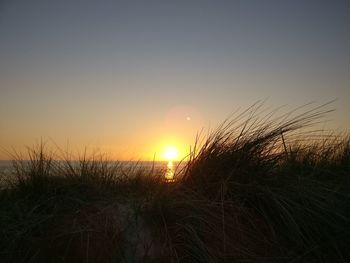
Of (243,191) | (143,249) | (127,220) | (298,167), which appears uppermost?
(298,167)

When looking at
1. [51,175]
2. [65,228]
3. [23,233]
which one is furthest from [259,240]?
[51,175]

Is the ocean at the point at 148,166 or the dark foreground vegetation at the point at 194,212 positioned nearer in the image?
the dark foreground vegetation at the point at 194,212

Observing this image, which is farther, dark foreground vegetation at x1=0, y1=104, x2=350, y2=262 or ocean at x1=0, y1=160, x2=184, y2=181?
ocean at x1=0, y1=160, x2=184, y2=181

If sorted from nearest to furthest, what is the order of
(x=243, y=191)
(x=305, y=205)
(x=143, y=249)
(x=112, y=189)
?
(x=143, y=249) < (x=305, y=205) < (x=243, y=191) < (x=112, y=189)

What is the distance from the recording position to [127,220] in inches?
98.6

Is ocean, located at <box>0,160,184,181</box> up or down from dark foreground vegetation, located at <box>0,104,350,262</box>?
up

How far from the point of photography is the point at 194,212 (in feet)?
8.33

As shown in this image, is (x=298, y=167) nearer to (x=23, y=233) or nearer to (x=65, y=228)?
(x=65, y=228)

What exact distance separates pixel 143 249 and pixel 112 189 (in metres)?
1.08

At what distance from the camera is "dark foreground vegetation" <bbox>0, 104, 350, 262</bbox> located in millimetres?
2316

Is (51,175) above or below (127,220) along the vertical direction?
above

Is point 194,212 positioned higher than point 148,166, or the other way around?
point 148,166

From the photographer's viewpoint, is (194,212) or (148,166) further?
(148,166)

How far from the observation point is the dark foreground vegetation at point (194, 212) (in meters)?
2.32
